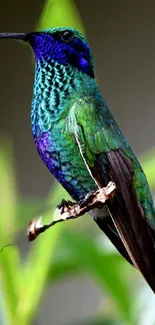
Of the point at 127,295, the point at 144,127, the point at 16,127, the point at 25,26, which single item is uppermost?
the point at 25,26

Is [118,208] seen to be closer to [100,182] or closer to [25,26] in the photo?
Result: [100,182]

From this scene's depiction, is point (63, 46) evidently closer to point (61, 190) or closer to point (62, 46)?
point (62, 46)

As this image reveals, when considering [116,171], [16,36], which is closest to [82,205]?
[116,171]

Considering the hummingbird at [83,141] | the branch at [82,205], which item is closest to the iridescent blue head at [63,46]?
the hummingbird at [83,141]

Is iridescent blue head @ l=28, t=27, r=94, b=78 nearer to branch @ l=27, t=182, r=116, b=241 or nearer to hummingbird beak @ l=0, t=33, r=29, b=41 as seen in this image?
hummingbird beak @ l=0, t=33, r=29, b=41

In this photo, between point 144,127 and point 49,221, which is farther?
point 144,127

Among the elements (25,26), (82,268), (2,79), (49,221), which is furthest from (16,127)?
(49,221)
